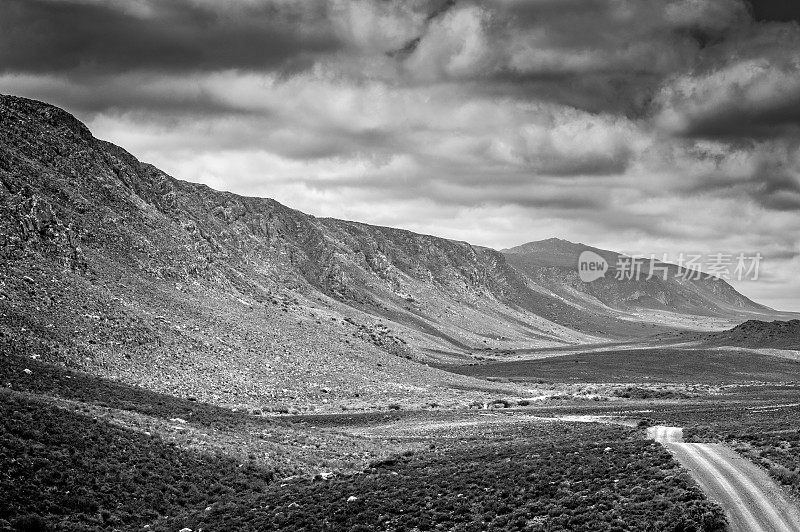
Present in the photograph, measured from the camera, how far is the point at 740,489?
24.3m

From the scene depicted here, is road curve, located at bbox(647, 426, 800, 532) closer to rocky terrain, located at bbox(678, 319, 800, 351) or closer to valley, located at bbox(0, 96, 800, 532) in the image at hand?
valley, located at bbox(0, 96, 800, 532)

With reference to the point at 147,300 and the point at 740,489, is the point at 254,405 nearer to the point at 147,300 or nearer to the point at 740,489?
the point at 147,300

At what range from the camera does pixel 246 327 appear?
3339 inches

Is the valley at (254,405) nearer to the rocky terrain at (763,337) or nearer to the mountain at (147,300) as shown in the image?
the mountain at (147,300)

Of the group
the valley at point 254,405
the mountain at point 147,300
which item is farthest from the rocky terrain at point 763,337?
the mountain at point 147,300

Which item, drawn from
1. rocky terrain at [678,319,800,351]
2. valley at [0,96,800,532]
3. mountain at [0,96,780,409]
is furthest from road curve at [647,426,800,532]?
rocky terrain at [678,319,800,351]

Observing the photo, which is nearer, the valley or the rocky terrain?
the valley

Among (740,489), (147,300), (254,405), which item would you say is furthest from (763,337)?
(740,489)

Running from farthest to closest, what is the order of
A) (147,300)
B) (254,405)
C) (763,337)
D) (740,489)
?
1. (763,337)
2. (147,300)
3. (254,405)
4. (740,489)

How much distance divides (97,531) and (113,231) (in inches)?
2586

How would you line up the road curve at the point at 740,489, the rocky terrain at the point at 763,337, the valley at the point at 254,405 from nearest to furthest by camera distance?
the road curve at the point at 740,489 < the valley at the point at 254,405 < the rocky terrain at the point at 763,337

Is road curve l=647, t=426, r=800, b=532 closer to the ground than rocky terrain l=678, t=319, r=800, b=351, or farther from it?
closer to the ground

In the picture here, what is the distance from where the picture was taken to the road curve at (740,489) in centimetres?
2112

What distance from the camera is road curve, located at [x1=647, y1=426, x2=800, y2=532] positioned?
21.1 metres
